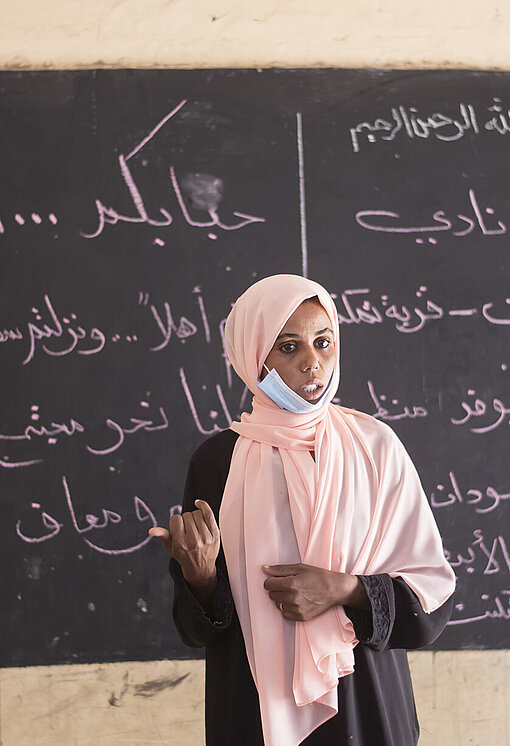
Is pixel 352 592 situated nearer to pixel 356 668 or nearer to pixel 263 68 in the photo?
pixel 356 668

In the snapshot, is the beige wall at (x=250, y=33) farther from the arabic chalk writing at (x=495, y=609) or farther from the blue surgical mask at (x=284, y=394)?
the arabic chalk writing at (x=495, y=609)

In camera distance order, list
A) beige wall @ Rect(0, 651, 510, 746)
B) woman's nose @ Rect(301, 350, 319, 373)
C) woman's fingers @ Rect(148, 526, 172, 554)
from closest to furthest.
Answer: woman's fingers @ Rect(148, 526, 172, 554), woman's nose @ Rect(301, 350, 319, 373), beige wall @ Rect(0, 651, 510, 746)

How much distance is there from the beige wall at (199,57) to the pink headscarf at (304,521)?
38.9 inches

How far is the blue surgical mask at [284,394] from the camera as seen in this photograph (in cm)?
125

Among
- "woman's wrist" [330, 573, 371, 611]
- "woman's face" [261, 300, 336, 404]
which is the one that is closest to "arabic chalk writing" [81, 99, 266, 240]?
"woman's face" [261, 300, 336, 404]

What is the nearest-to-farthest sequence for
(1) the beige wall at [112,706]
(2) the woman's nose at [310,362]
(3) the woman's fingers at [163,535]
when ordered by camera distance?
1. (3) the woman's fingers at [163,535]
2. (2) the woman's nose at [310,362]
3. (1) the beige wall at [112,706]

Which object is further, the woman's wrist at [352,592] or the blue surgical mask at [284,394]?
the blue surgical mask at [284,394]

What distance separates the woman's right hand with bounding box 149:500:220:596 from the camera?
1113mm

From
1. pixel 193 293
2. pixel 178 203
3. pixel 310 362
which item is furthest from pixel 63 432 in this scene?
pixel 310 362

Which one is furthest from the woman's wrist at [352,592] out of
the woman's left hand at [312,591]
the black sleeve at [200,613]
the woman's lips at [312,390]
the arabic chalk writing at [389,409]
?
the arabic chalk writing at [389,409]

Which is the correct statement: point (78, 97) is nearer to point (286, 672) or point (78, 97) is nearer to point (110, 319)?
point (110, 319)

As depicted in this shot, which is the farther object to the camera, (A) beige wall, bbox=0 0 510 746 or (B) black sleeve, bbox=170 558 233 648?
(A) beige wall, bbox=0 0 510 746

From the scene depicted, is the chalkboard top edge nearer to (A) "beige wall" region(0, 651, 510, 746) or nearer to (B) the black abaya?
(B) the black abaya

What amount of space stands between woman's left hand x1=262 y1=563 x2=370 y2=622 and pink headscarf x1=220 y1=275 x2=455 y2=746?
0.04 m
